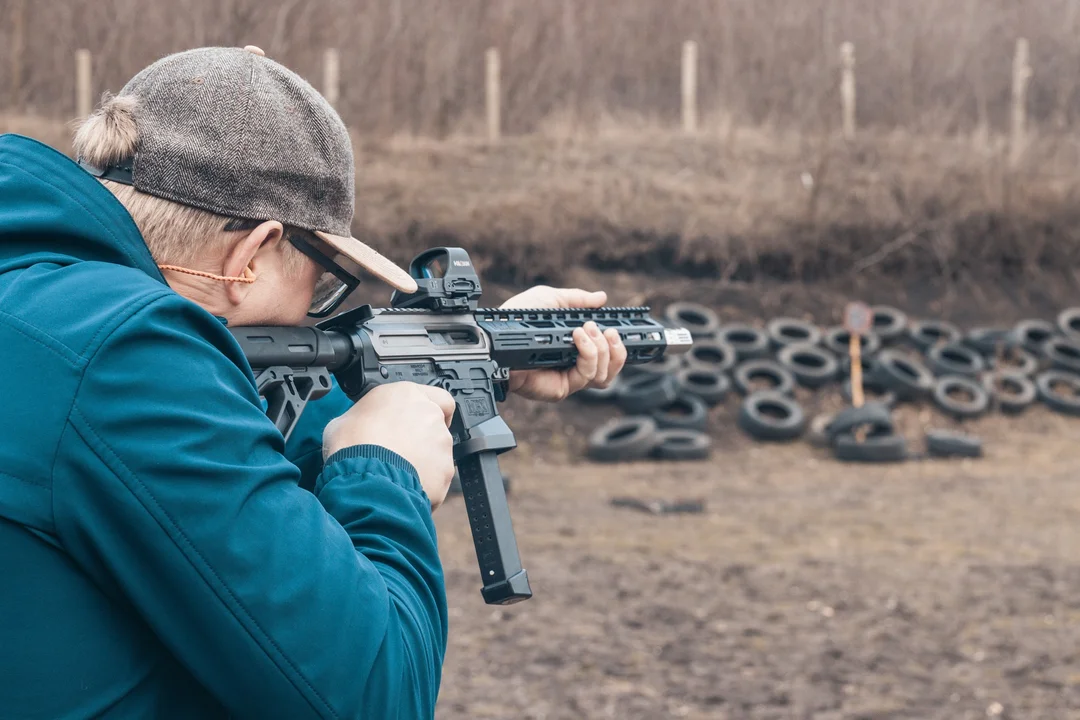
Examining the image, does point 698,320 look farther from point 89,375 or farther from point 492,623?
point 89,375

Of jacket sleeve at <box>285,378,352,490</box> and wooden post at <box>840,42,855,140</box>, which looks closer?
jacket sleeve at <box>285,378,352,490</box>

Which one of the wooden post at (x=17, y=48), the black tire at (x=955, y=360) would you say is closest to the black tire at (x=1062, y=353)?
the black tire at (x=955, y=360)

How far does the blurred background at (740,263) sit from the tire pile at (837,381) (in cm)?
10

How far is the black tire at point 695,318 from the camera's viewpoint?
14648 mm

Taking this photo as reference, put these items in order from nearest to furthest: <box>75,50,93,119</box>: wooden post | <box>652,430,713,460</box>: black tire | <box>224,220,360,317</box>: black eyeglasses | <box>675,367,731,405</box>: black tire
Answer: <box>224,220,360,317</box>: black eyeglasses
<box>652,430,713,460</box>: black tire
<box>675,367,731,405</box>: black tire
<box>75,50,93,119</box>: wooden post

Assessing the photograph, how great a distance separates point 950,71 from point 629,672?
20925 millimetres

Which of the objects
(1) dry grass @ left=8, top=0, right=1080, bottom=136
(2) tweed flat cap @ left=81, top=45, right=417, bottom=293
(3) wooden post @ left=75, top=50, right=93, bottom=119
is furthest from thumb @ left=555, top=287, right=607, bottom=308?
(3) wooden post @ left=75, top=50, right=93, bottom=119

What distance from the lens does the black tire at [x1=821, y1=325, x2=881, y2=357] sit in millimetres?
14508

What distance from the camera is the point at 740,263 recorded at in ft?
54.5

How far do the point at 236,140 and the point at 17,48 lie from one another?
20.1 metres

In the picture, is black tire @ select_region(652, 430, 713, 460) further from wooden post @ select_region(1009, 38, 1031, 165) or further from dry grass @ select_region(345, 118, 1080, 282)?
wooden post @ select_region(1009, 38, 1031, 165)

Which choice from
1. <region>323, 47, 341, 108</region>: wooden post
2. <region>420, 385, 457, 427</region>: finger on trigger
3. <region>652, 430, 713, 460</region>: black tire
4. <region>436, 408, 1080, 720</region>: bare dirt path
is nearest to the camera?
<region>420, 385, 457, 427</region>: finger on trigger

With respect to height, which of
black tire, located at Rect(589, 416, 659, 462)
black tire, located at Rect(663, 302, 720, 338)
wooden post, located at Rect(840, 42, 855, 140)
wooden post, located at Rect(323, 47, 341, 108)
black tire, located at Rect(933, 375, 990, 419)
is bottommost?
black tire, located at Rect(933, 375, 990, 419)

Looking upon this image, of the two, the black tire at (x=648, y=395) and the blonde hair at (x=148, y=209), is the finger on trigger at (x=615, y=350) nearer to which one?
the blonde hair at (x=148, y=209)
